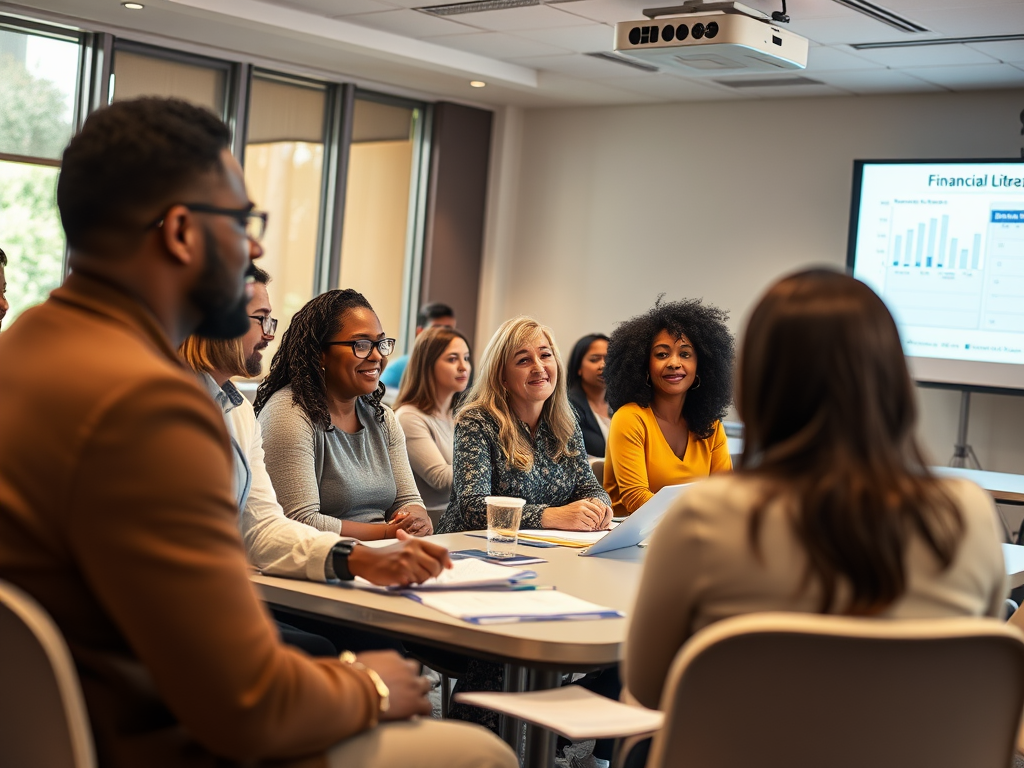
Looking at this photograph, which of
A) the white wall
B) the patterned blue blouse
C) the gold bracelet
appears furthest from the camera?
the white wall

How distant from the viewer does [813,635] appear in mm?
1188

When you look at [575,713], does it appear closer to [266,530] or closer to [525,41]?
[266,530]

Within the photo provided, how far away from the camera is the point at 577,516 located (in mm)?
2869

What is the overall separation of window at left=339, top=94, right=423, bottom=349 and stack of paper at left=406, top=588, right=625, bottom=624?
19.5 feet

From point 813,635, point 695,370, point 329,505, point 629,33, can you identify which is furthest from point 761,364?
point 629,33

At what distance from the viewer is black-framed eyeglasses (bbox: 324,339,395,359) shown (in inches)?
117

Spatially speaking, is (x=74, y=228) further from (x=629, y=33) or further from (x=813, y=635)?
(x=629, y=33)

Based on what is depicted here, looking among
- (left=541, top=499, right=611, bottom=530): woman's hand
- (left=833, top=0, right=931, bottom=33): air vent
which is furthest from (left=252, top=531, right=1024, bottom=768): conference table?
(left=833, top=0, right=931, bottom=33): air vent

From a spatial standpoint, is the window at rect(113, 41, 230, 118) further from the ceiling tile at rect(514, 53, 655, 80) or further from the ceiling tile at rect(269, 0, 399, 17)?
the ceiling tile at rect(514, 53, 655, 80)

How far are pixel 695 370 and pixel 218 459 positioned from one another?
273cm

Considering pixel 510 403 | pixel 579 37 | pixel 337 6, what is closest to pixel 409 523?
pixel 510 403

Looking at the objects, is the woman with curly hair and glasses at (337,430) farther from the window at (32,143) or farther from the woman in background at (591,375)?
the window at (32,143)

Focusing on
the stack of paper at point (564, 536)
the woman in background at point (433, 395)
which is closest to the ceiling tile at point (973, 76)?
the woman in background at point (433, 395)

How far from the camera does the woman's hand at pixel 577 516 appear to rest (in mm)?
2861
